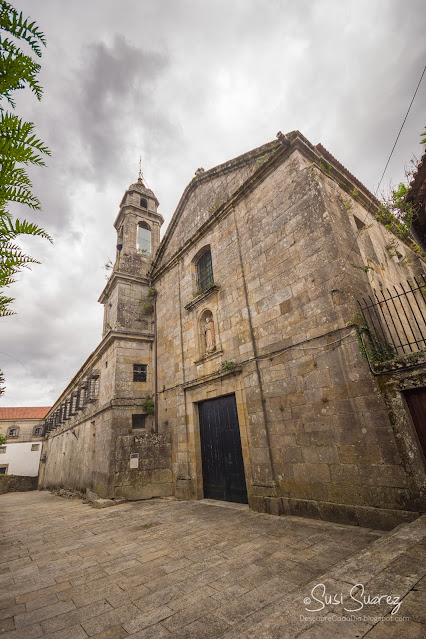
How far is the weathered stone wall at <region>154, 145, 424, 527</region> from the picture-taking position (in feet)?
15.9

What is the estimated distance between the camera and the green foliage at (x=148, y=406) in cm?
1033

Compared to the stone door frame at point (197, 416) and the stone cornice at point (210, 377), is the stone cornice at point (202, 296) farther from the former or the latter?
the stone door frame at point (197, 416)

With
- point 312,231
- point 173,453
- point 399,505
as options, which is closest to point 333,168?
point 312,231

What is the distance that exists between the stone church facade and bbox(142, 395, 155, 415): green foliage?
73mm

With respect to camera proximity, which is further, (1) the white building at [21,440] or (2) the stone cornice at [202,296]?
(1) the white building at [21,440]

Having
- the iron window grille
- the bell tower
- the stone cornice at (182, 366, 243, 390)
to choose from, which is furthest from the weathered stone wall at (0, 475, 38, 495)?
the stone cornice at (182, 366, 243, 390)

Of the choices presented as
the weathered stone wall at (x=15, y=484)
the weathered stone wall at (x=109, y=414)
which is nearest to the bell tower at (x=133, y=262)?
the weathered stone wall at (x=109, y=414)

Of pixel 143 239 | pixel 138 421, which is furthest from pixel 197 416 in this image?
pixel 143 239

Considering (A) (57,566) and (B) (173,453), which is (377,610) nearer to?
(A) (57,566)

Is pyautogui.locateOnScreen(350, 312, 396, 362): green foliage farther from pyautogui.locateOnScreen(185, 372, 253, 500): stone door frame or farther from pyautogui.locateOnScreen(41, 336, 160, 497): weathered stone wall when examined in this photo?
pyautogui.locateOnScreen(41, 336, 160, 497): weathered stone wall

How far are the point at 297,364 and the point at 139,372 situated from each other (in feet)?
21.9

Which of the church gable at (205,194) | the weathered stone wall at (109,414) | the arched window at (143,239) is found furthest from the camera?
the arched window at (143,239)

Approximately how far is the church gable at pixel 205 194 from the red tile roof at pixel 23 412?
38723 mm

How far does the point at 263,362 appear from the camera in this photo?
22.4 ft
